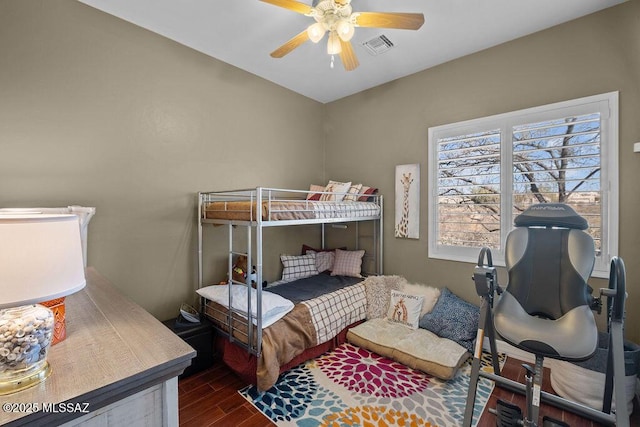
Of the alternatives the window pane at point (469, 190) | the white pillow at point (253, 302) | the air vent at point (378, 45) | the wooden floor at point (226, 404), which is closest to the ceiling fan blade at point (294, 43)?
the air vent at point (378, 45)

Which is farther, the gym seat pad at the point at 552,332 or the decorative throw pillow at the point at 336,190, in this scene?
the decorative throw pillow at the point at 336,190

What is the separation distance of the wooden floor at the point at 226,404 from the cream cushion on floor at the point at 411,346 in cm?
34

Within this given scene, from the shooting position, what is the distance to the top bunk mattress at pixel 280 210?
2219 mm

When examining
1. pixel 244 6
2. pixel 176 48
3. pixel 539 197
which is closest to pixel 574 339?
pixel 539 197

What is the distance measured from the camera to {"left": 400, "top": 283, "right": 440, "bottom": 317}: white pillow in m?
2.92

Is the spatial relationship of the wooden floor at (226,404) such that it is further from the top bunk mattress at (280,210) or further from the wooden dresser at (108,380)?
the top bunk mattress at (280,210)

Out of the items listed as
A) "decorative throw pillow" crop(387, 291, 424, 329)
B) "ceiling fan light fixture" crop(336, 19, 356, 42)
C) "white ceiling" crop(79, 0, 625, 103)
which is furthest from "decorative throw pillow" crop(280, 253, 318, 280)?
"ceiling fan light fixture" crop(336, 19, 356, 42)

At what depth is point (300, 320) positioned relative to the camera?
8.00 ft

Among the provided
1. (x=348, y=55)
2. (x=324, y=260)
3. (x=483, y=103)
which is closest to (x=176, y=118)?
(x=348, y=55)

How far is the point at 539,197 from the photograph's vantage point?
Result: 249 cm

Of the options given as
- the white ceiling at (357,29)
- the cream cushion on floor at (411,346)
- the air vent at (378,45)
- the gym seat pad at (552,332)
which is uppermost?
the white ceiling at (357,29)

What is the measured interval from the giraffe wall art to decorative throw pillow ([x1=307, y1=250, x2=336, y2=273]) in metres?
0.89

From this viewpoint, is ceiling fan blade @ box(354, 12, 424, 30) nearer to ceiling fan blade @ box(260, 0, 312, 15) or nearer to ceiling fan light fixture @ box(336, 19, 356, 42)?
ceiling fan light fixture @ box(336, 19, 356, 42)

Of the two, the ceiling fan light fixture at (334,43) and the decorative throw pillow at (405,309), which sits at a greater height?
the ceiling fan light fixture at (334,43)
